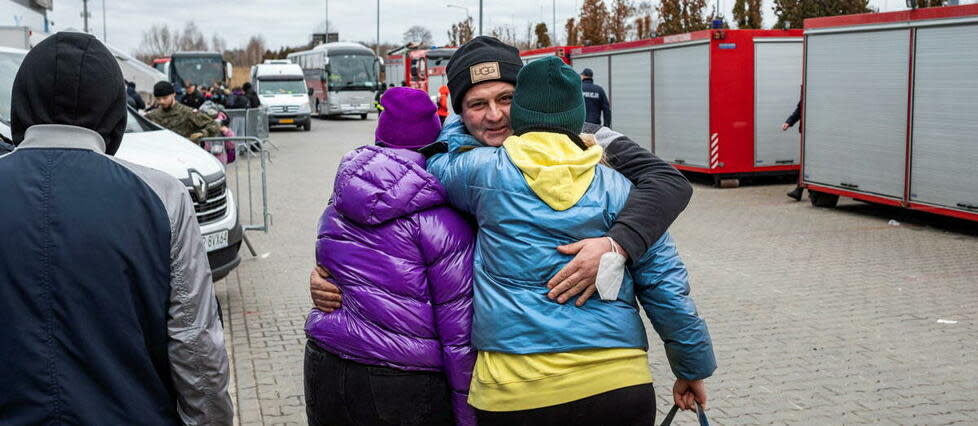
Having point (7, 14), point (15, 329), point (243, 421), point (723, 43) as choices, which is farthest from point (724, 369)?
point (7, 14)

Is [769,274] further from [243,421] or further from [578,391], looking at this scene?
[578,391]

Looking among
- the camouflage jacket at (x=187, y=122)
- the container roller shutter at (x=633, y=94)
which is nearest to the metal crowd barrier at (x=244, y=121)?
the container roller shutter at (x=633, y=94)

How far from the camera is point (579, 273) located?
233 centimetres

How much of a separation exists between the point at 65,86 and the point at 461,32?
65096 mm

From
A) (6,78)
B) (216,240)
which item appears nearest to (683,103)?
(216,240)

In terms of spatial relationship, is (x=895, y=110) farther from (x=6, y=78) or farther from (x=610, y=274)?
(x=610, y=274)

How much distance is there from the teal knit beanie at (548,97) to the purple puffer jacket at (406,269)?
30 centimetres

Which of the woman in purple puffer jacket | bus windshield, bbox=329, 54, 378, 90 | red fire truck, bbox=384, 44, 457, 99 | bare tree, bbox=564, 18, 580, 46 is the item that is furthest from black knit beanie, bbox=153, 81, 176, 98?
bare tree, bbox=564, 18, 580, 46

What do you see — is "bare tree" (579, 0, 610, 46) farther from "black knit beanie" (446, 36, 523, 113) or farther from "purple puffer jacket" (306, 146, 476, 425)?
"purple puffer jacket" (306, 146, 476, 425)

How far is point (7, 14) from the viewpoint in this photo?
17766mm

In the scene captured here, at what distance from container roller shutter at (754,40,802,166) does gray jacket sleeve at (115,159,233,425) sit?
15.2 m

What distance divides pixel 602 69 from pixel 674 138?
10.0 ft

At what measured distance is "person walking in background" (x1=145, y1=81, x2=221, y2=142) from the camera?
11867 mm

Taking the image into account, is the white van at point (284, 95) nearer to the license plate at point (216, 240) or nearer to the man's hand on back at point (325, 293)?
the license plate at point (216, 240)
